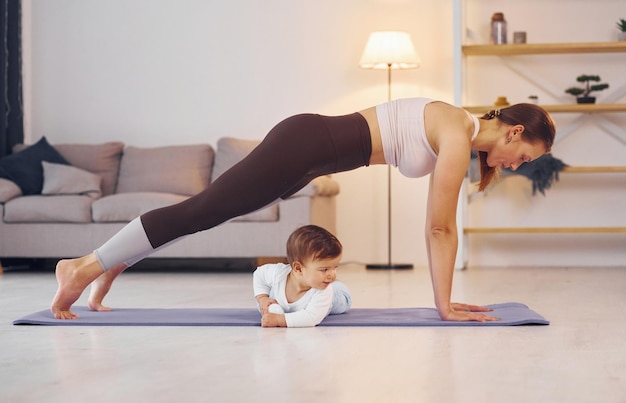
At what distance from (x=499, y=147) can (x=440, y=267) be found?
0.42 meters

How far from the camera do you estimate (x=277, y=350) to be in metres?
2.34

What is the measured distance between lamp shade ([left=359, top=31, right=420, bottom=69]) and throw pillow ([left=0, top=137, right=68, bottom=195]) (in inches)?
80.0

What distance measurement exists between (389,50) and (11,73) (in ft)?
8.33

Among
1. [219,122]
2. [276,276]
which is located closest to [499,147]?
[276,276]

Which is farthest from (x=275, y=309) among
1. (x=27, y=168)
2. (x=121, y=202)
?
(x=27, y=168)

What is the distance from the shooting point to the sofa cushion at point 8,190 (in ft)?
17.8

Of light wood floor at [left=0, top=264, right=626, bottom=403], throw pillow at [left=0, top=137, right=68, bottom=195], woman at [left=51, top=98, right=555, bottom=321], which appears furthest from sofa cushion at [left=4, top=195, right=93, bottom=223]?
woman at [left=51, top=98, right=555, bottom=321]

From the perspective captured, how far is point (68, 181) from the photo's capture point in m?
5.55

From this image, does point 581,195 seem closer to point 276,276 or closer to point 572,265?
point 572,265

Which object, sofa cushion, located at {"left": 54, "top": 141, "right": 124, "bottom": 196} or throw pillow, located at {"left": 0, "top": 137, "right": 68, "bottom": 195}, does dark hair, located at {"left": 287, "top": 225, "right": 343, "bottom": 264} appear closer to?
throw pillow, located at {"left": 0, "top": 137, "right": 68, "bottom": 195}

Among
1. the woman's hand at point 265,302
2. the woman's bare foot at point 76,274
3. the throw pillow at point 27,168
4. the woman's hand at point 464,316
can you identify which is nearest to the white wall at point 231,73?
the throw pillow at point 27,168

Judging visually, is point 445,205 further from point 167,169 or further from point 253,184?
point 167,169

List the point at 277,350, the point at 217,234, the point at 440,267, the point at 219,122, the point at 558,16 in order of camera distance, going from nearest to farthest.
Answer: the point at 277,350, the point at 440,267, the point at 217,234, the point at 558,16, the point at 219,122

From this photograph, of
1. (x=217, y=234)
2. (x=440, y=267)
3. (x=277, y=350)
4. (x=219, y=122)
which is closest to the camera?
(x=277, y=350)
